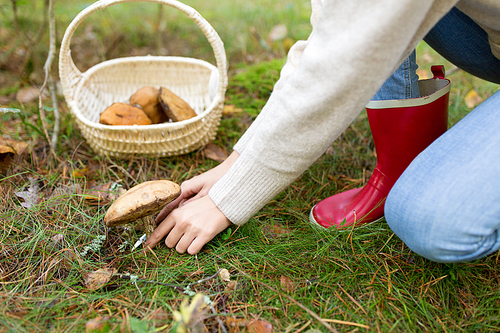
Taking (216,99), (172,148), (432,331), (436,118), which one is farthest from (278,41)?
(432,331)

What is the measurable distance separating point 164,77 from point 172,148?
0.64 metres

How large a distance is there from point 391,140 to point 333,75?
1.93ft

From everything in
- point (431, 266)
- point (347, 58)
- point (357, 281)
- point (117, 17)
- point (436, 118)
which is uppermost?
point (347, 58)

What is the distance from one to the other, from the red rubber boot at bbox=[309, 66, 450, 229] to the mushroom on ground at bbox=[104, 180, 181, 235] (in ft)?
2.08

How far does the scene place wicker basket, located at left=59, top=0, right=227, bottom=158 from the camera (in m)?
1.58

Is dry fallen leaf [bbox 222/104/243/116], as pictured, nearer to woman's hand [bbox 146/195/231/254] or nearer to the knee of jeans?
woman's hand [bbox 146/195/231/254]

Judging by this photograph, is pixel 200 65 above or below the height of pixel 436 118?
below

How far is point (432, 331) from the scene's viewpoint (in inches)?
38.1

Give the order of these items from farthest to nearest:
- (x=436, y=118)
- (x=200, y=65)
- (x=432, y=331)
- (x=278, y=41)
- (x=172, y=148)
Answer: (x=278, y=41) < (x=200, y=65) < (x=172, y=148) < (x=436, y=118) < (x=432, y=331)

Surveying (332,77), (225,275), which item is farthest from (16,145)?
(332,77)

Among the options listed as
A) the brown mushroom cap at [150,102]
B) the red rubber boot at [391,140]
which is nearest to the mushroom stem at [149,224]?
the red rubber boot at [391,140]

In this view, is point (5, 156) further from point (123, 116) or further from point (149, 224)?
point (149, 224)

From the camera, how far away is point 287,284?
3.61 ft

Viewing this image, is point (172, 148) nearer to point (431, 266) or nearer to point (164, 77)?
point (164, 77)
